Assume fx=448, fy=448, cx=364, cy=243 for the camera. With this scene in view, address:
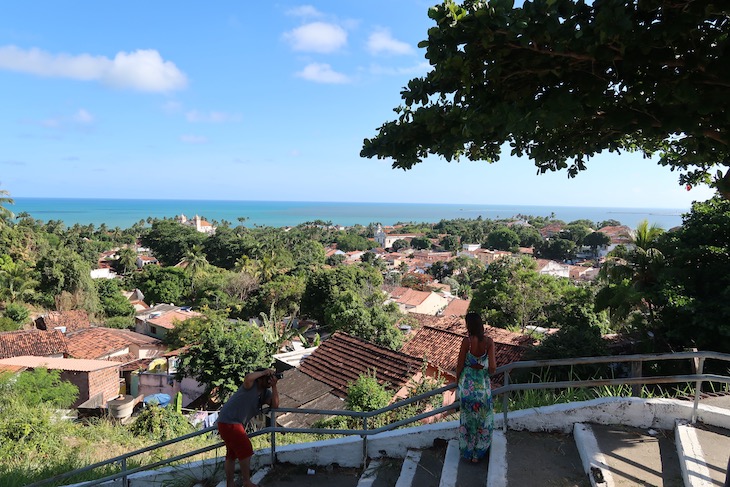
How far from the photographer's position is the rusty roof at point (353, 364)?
37.6ft

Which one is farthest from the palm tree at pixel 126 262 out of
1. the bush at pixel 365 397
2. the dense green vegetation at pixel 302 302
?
the bush at pixel 365 397

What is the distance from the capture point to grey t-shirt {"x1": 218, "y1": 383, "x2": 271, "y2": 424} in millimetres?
4180

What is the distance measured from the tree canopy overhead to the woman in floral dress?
1.55 meters

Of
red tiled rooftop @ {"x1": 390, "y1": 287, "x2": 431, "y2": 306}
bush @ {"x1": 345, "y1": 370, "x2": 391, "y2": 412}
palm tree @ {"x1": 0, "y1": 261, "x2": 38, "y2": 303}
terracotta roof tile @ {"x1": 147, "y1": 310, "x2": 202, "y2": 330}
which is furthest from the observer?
red tiled rooftop @ {"x1": 390, "y1": 287, "x2": 431, "y2": 306}

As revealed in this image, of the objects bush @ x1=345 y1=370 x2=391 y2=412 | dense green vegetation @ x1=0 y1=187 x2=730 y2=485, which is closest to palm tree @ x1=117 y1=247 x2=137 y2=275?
dense green vegetation @ x1=0 y1=187 x2=730 y2=485

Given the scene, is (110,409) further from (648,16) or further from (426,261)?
(426,261)

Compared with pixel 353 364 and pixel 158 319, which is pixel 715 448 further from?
pixel 158 319

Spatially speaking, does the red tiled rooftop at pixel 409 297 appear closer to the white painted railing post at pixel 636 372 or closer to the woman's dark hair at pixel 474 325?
the white painted railing post at pixel 636 372

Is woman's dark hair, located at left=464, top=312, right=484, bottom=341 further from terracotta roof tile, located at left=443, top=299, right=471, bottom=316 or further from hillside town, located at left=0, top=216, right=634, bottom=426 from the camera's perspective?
terracotta roof tile, located at left=443, top=299, right=471, bottom=316

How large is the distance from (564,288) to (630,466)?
68.9ft

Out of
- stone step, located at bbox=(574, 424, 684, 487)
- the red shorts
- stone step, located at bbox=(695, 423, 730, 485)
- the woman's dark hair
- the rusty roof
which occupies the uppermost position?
the woman's dark hair

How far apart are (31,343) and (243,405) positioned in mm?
20118

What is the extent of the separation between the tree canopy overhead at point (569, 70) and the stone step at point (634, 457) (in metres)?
2.21

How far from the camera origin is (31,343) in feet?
63.0
